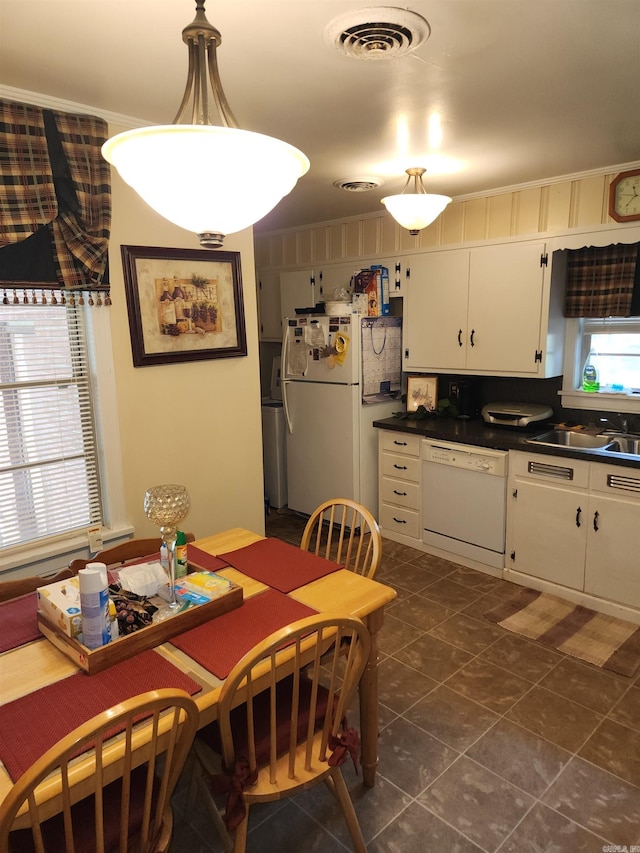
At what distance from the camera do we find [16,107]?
6.68ft

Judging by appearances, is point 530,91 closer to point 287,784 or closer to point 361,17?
point 361,17

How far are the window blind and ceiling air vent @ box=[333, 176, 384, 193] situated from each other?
176 centimetres

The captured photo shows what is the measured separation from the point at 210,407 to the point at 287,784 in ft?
5.90

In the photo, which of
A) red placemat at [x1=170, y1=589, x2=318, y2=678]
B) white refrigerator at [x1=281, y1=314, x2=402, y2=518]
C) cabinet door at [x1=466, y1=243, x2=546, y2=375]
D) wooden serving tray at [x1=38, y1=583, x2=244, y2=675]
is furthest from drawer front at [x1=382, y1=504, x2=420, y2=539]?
wooden serving tray at [x1=38, y1=583, x2=244, y2=675]

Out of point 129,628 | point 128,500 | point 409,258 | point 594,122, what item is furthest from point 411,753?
point 409,258

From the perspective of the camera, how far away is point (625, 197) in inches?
120

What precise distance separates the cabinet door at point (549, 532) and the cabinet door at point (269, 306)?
8.69ft

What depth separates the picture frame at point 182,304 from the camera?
250 centimetres

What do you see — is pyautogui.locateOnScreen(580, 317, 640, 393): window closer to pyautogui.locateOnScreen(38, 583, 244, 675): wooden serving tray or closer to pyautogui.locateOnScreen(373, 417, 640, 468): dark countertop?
pyautogui.locateOnScreen(373, 417, 640, 468): dark countertop

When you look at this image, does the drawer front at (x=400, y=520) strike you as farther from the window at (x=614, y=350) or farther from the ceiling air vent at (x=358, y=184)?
the ceiling air vent at (x=358, y=184)

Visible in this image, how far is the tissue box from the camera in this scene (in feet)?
4.89

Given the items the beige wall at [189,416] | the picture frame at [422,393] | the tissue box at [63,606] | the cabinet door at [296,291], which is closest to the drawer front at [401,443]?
the picture frame at [422,393]

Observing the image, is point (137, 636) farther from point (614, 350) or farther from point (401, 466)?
point (614, 350)

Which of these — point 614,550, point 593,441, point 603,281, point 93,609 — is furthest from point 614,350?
point 93,609
